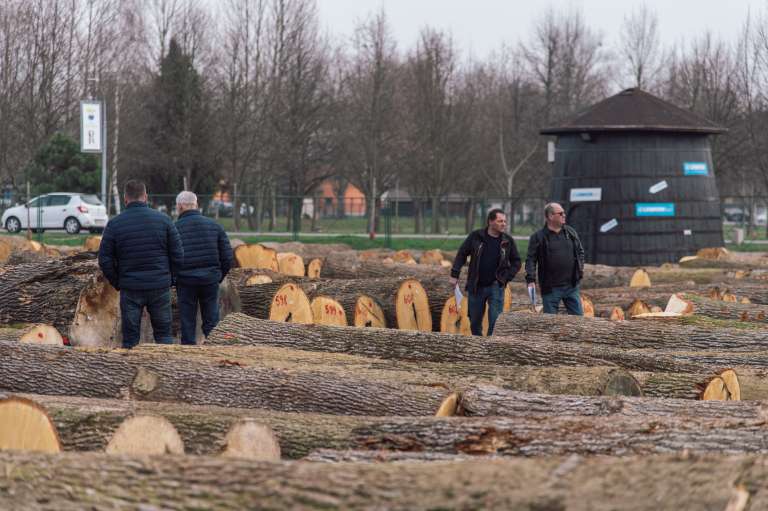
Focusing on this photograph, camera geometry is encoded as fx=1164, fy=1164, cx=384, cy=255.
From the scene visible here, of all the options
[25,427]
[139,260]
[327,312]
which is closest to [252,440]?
[25,427]

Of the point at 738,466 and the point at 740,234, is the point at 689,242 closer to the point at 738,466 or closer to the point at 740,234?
the point at 740,234

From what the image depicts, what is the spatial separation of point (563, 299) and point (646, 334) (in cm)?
197

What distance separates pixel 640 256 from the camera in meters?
23.7

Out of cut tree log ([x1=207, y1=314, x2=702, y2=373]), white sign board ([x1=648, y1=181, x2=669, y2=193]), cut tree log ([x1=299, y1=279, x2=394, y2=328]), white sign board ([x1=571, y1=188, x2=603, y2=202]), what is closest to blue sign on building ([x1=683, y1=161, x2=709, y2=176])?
white sign board ([x1=648, y1=181, x2=669, y2=193])

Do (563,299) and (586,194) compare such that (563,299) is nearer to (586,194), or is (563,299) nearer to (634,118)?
(586,194)

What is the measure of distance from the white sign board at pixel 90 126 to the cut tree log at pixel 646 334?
986 inches

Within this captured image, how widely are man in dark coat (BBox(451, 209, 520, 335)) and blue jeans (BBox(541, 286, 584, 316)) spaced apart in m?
0.45

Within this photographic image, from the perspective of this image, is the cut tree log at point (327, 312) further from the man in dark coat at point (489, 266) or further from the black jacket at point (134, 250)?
the black jacket at point (134, 250)

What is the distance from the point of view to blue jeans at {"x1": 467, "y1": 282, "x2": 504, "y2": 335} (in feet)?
38.3

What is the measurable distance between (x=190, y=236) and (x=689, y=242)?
15.8 metres

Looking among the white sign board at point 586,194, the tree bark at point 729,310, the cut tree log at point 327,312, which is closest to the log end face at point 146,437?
the cut tree log at point 327,312

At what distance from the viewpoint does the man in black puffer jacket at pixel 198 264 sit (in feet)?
34.7

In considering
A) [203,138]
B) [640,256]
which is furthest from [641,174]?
[203,138]

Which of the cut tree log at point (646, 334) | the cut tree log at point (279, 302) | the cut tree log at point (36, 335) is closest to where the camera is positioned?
the cut tree log at point (36, 335)
